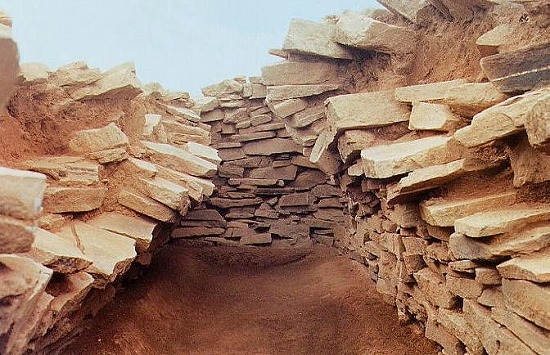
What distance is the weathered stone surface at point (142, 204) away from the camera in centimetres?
525

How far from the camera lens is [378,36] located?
6688 millimetres

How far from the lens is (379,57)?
7.13 metres

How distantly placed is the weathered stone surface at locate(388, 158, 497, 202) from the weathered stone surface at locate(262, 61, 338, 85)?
11.7 ft

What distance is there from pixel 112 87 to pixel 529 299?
4.58 m

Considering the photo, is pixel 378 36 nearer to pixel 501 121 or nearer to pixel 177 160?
pixel 177 160

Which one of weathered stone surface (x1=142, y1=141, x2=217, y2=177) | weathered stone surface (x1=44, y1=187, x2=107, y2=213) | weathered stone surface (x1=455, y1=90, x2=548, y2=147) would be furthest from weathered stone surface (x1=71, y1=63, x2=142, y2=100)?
weathered stone surface (x1=455, y1=90, x2=548, y2=147)

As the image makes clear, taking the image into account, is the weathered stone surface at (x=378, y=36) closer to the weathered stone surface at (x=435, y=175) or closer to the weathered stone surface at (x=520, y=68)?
the weathered stone surface at (x=520, y=68)

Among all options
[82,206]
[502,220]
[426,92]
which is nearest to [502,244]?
[502,220]

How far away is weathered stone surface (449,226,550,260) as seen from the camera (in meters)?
3.40

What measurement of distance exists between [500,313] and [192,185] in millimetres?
3787

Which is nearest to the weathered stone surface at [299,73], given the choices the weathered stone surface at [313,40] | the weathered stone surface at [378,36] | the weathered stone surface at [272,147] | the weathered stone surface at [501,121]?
the weathered stone surface at [313,40]

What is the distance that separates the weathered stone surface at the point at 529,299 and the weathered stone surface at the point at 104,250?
9.58 feet

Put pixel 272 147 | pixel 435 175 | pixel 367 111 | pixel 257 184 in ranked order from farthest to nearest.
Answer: pixel 257 184
pixel 272 147
pixel 367 111
pixel 435 175

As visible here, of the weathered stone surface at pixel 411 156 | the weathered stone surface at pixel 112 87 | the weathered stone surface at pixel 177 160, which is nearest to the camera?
the weathered stone surface at pixel 411 156
